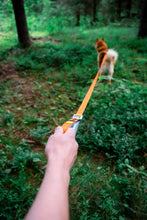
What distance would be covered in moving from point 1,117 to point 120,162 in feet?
8.24

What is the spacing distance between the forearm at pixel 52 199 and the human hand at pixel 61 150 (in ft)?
0.15

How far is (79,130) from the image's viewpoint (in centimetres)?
267

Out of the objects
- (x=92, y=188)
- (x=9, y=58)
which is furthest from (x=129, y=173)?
(x=9, y=58)

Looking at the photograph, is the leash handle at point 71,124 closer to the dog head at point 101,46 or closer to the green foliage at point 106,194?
the green foliage at point 106,194

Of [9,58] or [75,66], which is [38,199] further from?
[9,58]

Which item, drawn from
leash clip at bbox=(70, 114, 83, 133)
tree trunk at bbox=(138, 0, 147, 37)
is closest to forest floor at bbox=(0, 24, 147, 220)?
leash clip at bbox=(70, 114, 83, 133)

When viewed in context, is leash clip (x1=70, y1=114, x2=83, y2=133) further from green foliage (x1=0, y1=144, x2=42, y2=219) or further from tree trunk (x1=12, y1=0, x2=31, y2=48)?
tree trunk (x1=12, y1=0, x2=31, y2=48)

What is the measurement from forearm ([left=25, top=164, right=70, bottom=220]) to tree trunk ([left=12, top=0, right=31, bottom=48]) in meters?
6.80

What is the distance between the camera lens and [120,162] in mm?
2029

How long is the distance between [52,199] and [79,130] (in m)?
2.03

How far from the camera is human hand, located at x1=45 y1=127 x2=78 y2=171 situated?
840 millimetres

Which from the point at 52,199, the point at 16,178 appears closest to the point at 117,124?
the point at 16,178

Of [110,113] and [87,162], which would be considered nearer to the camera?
[87,162]

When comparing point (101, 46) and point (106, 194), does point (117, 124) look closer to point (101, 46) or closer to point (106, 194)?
point (106, 194)
